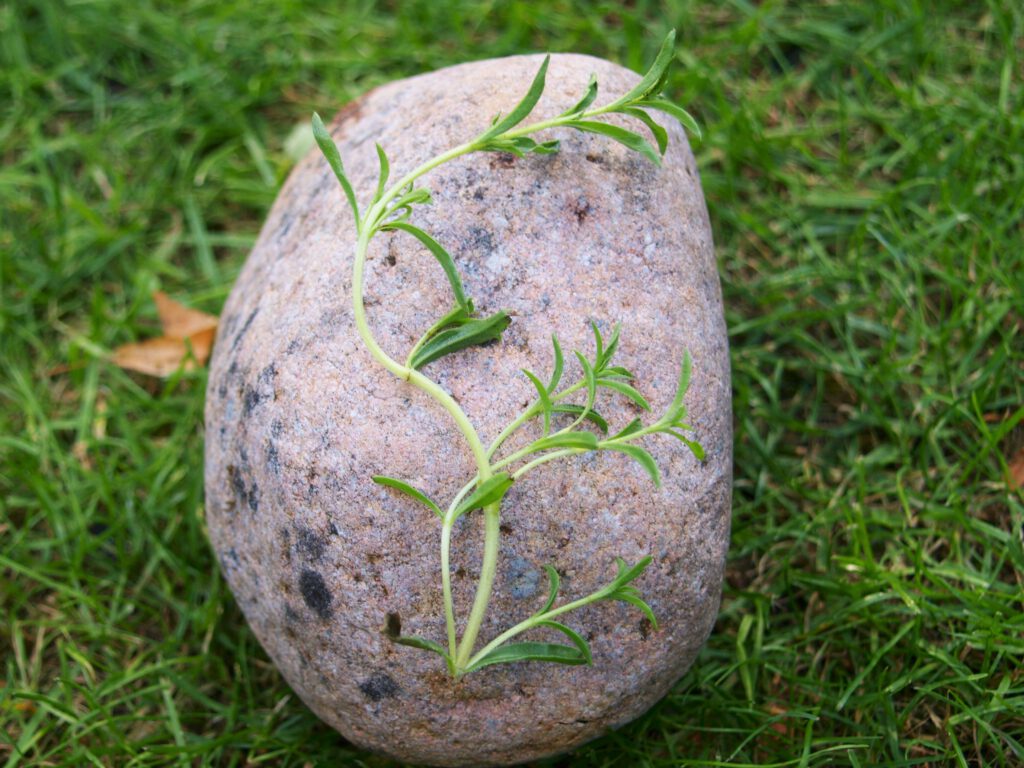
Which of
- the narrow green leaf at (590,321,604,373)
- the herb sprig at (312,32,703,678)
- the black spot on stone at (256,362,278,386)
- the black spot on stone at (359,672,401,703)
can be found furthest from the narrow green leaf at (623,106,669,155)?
the black spot on stone at (359,672,401,703)

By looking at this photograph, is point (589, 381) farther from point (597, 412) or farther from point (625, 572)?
point (625, 572)

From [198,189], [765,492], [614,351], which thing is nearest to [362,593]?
[614,351]

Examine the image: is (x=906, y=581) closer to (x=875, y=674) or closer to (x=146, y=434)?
(x=875, y=674)

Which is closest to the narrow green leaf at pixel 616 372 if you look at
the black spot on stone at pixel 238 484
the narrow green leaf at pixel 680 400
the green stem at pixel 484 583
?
the narrow green leaf at pixel 680 400

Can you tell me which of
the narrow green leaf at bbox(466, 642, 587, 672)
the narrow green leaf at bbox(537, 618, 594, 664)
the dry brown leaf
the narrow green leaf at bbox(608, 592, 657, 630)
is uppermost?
the narrow green leaf at bbox(608, 592, 657, 630)

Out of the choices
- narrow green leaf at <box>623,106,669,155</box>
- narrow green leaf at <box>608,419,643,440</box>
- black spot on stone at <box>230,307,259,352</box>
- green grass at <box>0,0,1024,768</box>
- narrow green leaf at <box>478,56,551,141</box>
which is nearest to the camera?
narrow green leaf at <box>608,419,643,440</box>

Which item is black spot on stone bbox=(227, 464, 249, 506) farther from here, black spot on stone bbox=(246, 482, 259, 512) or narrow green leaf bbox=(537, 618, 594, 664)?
narrow green leaf bbox=(537, 618, 594, 664)
